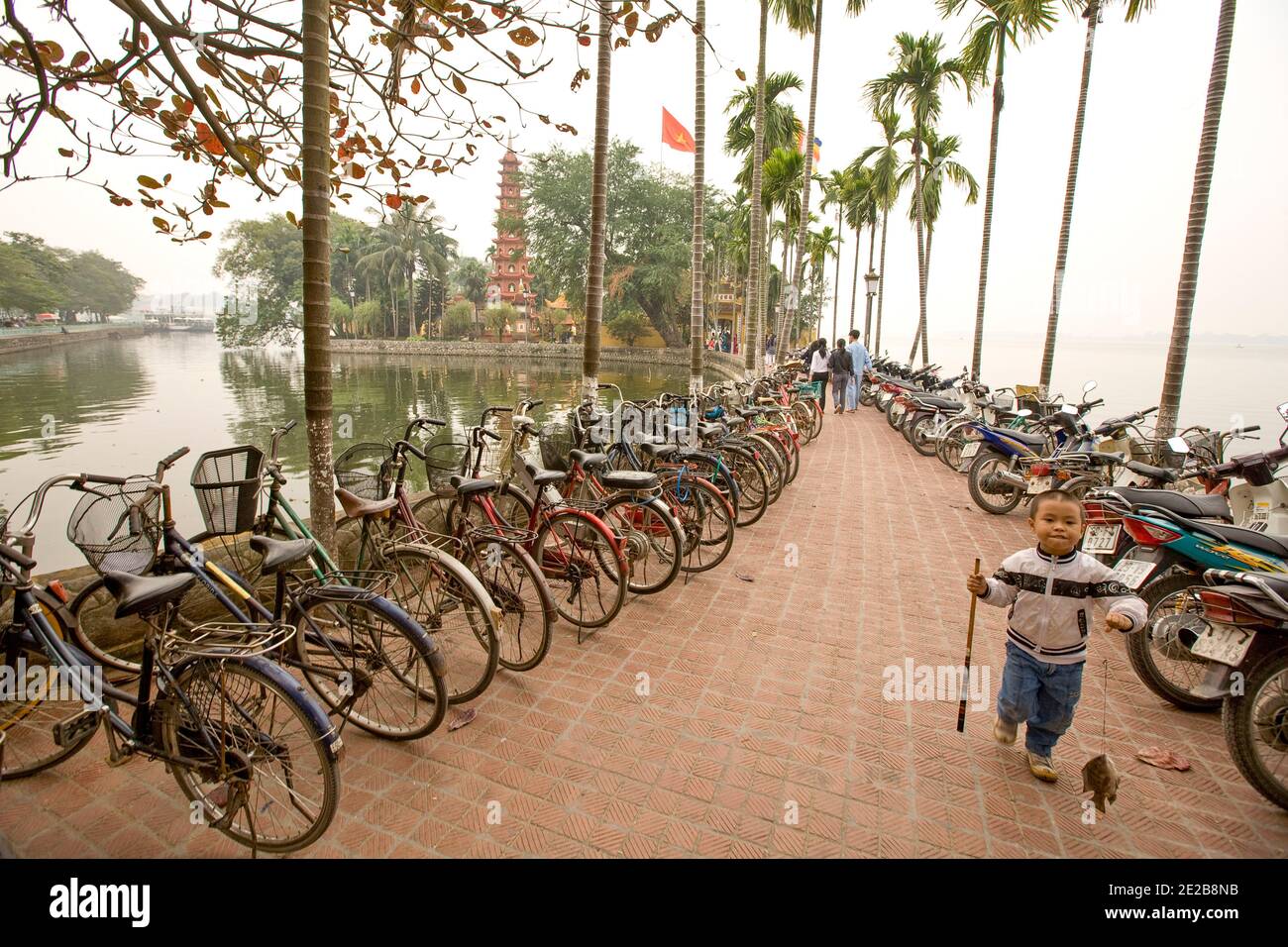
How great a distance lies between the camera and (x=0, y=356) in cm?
3950

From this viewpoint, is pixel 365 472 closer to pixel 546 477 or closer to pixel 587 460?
pixel 546 477

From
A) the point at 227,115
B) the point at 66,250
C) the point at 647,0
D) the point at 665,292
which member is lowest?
the point at 227,115

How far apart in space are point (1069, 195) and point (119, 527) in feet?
46.1

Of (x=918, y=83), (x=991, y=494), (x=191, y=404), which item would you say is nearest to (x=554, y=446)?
(x=991, y=494)

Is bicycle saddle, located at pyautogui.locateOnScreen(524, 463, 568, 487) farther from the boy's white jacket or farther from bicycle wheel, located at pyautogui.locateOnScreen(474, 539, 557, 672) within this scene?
the boy's white jacket

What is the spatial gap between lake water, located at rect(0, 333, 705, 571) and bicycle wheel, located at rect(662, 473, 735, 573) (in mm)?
2654

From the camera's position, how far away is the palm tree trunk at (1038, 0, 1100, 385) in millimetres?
10363

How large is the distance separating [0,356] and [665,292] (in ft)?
140

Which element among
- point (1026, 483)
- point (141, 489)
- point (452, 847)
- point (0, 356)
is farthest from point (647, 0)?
point (0, 356)

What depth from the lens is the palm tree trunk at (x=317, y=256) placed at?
309 cm

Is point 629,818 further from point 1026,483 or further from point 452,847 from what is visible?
point 1026,483

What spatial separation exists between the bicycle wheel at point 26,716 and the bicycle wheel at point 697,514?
342cm

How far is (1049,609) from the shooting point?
2.58 m

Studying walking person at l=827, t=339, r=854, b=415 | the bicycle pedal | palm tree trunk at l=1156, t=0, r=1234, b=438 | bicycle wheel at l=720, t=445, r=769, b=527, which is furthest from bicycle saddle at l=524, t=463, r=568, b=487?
walking person at l=827, t=339, r=854, b=415
